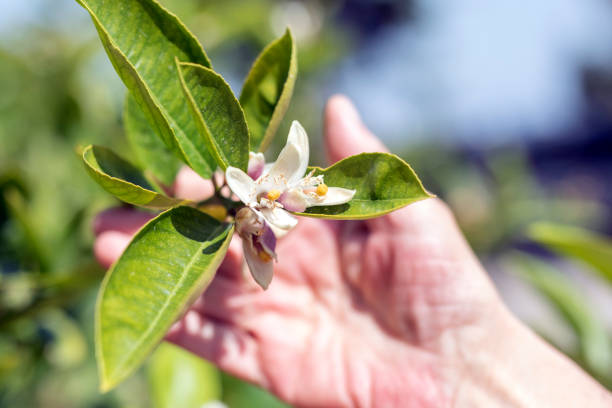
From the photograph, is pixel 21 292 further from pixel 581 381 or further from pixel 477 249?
pixel 477 249

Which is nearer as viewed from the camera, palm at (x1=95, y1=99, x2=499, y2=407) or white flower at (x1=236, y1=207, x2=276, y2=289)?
white flower at (x1=236, y1=207, x2=276, y2=289)

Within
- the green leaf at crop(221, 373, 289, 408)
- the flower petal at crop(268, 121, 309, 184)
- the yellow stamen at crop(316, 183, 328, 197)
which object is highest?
the flower petal at crop(268, 121, 309, 184)

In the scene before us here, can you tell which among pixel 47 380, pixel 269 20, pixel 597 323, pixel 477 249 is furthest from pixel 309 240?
pixel 477 249

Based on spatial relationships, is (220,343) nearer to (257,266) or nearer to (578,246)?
(257,266)

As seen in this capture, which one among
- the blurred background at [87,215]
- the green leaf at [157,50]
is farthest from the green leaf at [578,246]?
the green leaf at [157,50]

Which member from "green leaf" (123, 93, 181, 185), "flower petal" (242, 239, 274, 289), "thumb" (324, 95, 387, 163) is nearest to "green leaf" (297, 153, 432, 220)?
"flower petal" (242, 239, 274, 289)

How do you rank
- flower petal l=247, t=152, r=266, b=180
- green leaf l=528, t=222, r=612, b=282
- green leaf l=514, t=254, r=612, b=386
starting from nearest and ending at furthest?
flower petal l=247, t=152, r=266, b=180, green leaf l=528, t=222, r=612, b=282, green leaf l=514, t=254, r=612, b=386

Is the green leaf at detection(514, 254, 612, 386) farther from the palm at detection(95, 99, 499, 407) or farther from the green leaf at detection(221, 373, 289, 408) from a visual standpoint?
the green leaf at detection(221, 373, 289, 408)

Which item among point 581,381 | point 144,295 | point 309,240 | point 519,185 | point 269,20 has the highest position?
point 269,20
